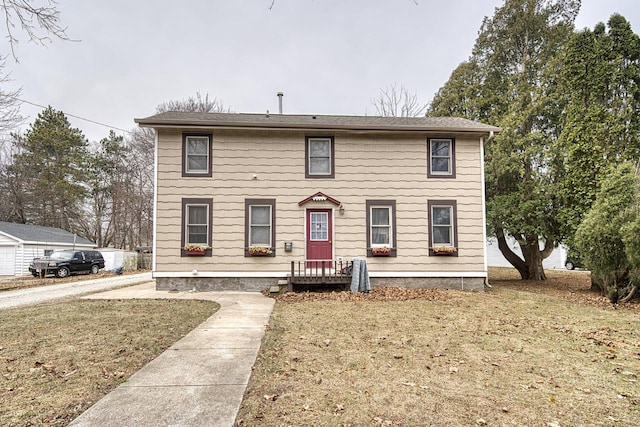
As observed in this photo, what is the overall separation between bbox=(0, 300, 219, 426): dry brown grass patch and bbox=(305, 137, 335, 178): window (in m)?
4.95

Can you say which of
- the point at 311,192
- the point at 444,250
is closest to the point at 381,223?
the point at 444,250

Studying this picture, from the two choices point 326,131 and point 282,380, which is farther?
point 326,131

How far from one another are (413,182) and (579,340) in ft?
20.2

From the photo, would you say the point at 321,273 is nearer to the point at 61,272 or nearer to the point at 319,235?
the point at 319,235

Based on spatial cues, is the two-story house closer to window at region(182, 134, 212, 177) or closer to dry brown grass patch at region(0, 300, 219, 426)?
window at region(182, 134, 212, 177)

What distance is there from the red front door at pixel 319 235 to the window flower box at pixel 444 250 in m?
3.01

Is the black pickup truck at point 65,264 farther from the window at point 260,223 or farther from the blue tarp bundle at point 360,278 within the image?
the blue tarp bundle at point 360,278

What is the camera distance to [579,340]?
4930 millimetres

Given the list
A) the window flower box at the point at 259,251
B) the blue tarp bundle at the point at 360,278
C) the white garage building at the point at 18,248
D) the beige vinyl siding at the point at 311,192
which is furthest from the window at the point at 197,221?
the white garage building at the point at 18,248

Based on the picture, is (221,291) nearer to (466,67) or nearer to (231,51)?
(231,51)

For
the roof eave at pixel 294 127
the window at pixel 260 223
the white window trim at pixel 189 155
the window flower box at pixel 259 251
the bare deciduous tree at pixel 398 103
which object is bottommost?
the window flower box at pixel 259 251

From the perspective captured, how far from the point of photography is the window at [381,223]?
33.5 ft

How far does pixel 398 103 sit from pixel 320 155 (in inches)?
489

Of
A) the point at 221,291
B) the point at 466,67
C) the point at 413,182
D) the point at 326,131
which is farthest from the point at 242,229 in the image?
the point at 466,67
